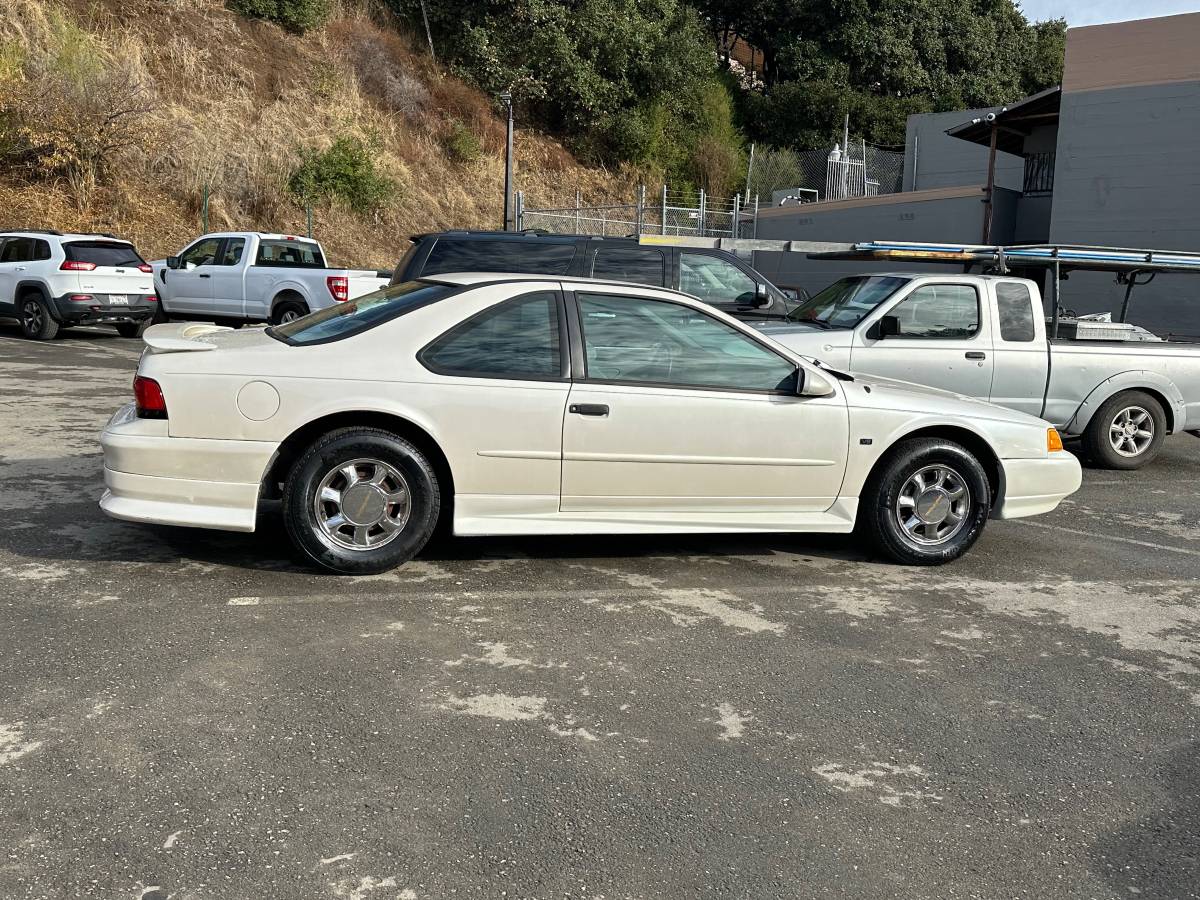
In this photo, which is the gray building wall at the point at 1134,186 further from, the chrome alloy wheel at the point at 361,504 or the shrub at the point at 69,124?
the shrub at the point at 69,124

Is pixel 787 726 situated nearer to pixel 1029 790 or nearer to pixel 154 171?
pixel 1029 790

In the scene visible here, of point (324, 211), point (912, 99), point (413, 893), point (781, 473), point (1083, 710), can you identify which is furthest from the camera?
point (912, 99)

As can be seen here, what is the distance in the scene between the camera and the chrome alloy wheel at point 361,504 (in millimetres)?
5512

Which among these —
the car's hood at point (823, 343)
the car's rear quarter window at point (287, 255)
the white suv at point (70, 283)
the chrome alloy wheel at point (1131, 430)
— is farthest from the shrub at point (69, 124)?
the chrome alloy wheel at point (1131, 430)

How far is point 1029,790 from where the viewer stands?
3.70 metres

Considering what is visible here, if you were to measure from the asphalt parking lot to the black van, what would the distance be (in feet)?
14.2

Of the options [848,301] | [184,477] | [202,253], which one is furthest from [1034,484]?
[202,253]

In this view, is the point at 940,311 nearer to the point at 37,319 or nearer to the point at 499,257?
the point at 499,257

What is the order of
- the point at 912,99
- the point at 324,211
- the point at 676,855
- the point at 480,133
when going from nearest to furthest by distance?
the point at 676,855, the point at 324,211, the point at 480,133, the point at 912,99

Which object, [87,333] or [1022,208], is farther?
[1022,208]

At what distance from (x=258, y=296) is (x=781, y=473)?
14.3m

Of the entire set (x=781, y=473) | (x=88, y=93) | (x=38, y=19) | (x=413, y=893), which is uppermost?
(x=38, y=19)

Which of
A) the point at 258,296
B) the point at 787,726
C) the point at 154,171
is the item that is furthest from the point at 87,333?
the point at 787,726

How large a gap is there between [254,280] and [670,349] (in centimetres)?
1399
